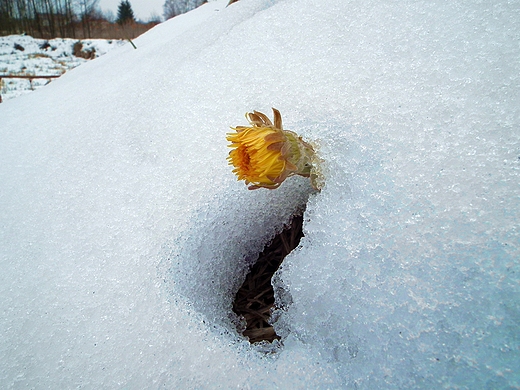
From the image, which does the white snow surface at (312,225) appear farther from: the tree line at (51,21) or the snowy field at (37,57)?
the tree line at (51,21)

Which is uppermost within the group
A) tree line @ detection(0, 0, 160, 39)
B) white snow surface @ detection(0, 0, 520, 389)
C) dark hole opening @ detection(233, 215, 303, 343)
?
tree line @ detection(0, 0, 160, 39)

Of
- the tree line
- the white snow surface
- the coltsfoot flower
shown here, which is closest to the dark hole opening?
the white snow surface

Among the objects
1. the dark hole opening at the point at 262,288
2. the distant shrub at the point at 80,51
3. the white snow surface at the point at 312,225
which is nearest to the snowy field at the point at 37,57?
the distant shrub at the point at 80,51

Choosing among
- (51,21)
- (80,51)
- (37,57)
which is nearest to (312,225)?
(37,57)

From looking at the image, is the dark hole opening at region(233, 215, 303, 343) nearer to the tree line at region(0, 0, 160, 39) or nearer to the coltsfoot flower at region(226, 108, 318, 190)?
the coltsfoot flower at region(226, 108, 318, 190)

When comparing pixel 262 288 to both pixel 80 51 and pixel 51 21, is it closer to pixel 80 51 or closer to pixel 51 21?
pixel 80 51

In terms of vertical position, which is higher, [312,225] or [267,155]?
[267,155]
